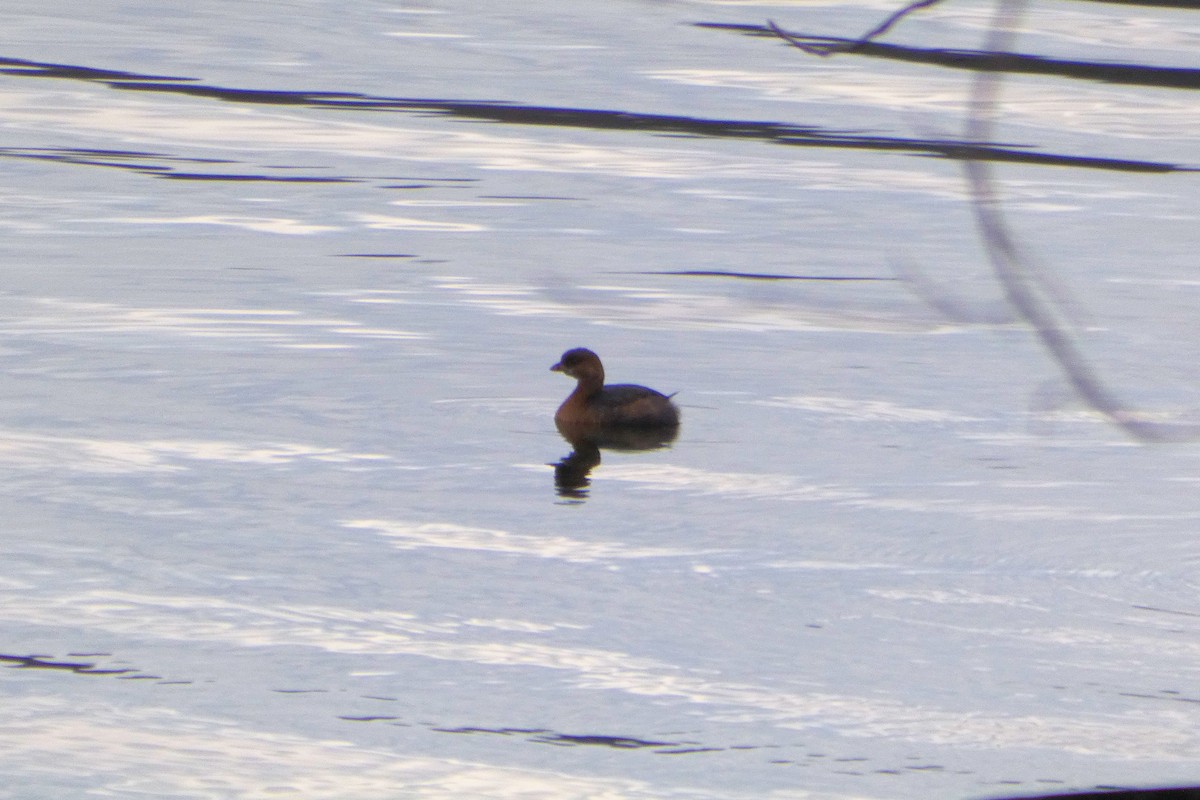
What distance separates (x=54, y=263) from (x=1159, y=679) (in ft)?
34.6

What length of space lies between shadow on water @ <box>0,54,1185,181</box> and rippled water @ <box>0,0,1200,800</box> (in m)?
0.17

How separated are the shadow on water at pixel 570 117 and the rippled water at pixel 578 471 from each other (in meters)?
0.17

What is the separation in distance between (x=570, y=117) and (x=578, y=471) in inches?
568

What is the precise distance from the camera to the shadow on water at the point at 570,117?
23.7 meters

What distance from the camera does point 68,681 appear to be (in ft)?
25.5

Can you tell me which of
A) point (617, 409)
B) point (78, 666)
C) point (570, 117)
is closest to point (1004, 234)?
point (78, 666)

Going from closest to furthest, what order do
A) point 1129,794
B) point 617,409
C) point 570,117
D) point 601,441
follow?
point 1129,794
point 601,441
point 617,409
point 570,117

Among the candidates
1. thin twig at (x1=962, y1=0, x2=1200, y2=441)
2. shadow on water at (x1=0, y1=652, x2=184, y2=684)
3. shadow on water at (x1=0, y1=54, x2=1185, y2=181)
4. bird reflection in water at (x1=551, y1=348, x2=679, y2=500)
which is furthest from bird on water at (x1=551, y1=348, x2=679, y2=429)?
shadow on water at (x1=0, y1=54, x2=1185, y2=181)

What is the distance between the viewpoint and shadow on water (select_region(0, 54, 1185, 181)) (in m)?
23.7

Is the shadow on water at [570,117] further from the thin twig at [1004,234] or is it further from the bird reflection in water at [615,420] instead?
the thin twig at [1004,234]

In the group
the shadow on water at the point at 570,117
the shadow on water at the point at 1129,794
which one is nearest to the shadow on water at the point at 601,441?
the shadow on water at the point at 1129,794

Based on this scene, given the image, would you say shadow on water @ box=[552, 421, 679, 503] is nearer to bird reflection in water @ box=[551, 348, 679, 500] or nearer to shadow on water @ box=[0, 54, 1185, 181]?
bird reflection in water @ box=[551, 348, 679, 500]

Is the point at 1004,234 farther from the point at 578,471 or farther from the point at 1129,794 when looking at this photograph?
the point at 578,471

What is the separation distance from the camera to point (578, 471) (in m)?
11.8
